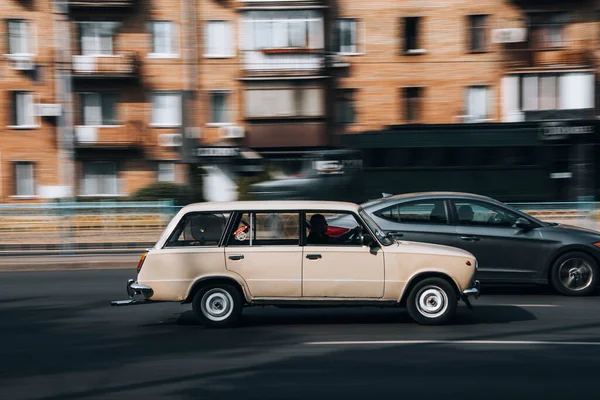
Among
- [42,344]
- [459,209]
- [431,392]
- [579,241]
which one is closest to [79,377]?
[42,344]

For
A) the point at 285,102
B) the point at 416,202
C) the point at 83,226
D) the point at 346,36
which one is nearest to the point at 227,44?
the point at 285,102

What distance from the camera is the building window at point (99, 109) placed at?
36.2 meters

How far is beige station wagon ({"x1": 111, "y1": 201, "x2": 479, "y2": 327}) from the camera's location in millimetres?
9594

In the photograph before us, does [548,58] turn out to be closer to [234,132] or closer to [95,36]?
[234,132]

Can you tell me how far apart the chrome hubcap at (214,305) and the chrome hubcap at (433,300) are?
7.12 ft

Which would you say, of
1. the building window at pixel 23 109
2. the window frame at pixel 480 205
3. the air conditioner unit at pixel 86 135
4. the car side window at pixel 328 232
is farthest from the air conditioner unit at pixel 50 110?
the car side window at pixel 328 232

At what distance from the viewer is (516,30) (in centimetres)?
3419

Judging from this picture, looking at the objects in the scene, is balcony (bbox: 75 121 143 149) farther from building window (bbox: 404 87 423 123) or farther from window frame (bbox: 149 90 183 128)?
building window (bbox: 404 87 423 123)

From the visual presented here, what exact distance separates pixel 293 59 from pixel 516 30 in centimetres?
891

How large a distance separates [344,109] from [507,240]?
24081 mm

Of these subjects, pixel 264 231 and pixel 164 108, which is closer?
pixel 264 231

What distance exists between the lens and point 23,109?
36188mm

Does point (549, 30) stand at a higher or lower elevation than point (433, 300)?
higher

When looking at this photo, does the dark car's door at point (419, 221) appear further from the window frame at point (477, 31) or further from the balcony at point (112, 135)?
the balcony at point (112, 135)
